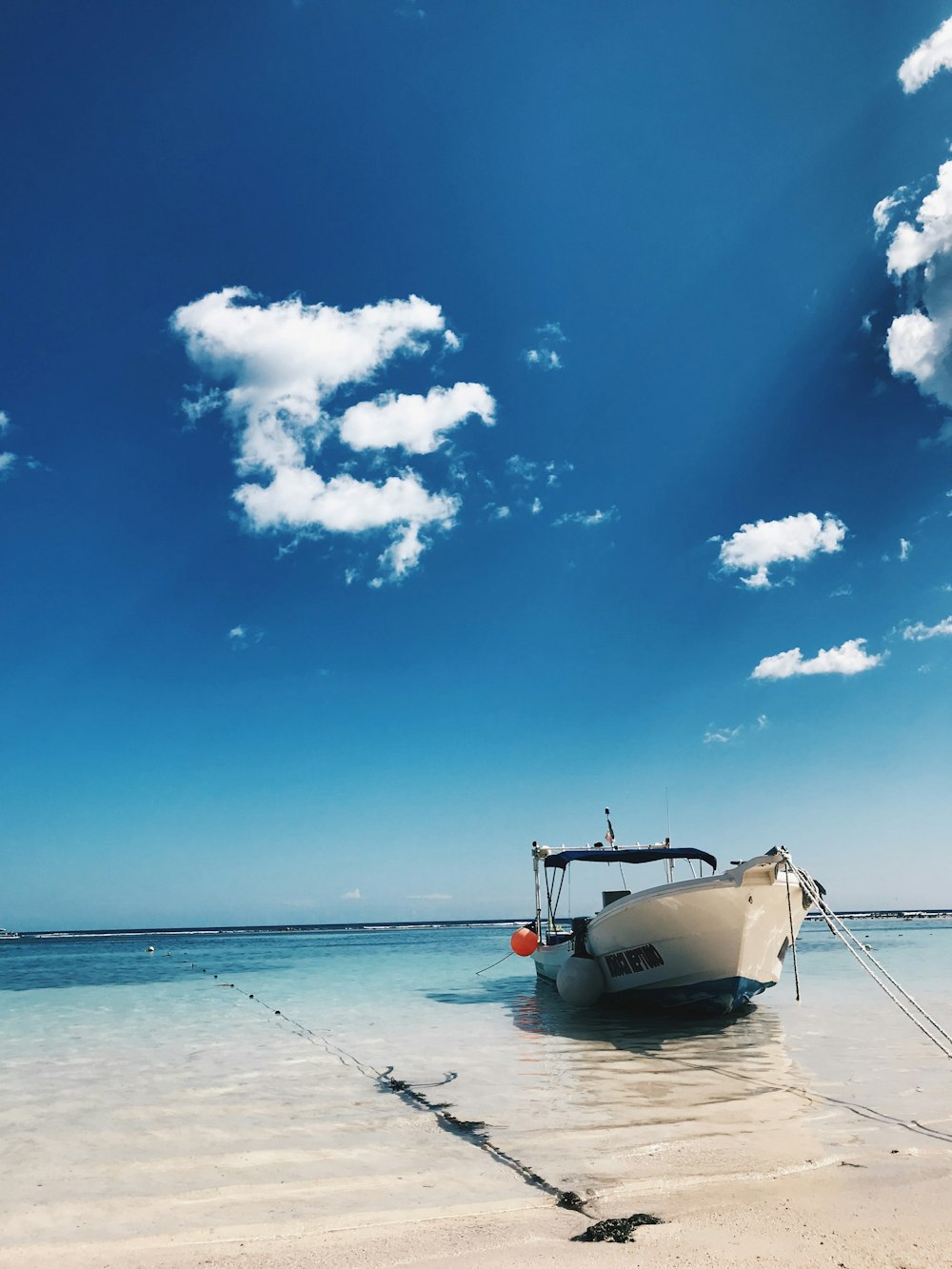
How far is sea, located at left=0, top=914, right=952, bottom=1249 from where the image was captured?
234 inches

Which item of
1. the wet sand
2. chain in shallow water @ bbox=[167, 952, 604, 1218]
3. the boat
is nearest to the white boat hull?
the boat

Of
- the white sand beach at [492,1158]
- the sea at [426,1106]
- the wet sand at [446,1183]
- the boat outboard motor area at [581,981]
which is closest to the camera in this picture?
the wet sand at [446,1183]

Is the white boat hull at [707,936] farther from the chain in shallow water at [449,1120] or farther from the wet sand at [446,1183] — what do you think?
the chain in shallow water at [449,1120]

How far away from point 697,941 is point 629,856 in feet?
20.7

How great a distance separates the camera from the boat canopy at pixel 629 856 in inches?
757

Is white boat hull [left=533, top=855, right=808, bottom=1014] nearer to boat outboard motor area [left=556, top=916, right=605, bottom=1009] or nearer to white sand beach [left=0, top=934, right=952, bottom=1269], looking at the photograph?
boat outboard motor area [left=556, top=916, right=605, bottom=1009]

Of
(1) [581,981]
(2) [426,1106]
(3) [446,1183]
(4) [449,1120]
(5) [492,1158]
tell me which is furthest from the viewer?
(1) [581,981]

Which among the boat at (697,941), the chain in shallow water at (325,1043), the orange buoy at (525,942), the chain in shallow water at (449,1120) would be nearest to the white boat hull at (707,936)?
the boat at (697,941)

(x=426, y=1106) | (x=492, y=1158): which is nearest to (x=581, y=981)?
(x=426, y=1106)

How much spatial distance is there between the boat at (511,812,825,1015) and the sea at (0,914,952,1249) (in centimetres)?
59

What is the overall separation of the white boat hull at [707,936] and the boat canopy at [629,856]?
14.5 ft

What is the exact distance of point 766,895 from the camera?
13031 mm

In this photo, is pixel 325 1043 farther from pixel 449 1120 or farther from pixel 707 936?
pixel 707 936

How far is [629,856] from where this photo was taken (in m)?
19.6
